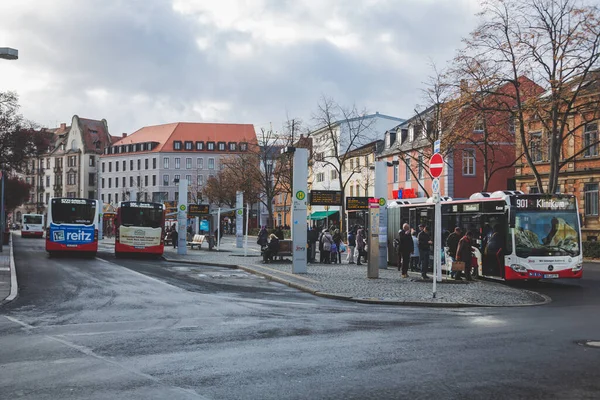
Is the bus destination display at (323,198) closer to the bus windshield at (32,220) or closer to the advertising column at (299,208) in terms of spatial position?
the advertising column at (299,208)

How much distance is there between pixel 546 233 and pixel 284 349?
14.4 metres

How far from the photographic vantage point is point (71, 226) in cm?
3206

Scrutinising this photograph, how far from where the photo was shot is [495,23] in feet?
105

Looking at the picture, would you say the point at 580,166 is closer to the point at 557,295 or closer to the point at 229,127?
the point at 557,295

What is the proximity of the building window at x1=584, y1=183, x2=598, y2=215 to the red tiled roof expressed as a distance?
82020 millimetres

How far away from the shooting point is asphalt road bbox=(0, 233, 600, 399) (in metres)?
6.66

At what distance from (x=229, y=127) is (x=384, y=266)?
102m

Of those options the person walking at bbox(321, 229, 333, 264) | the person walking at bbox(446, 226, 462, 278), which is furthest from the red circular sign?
the person walking at bbox(321, 229, 333, 264)

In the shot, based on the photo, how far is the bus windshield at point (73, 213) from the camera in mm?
32000

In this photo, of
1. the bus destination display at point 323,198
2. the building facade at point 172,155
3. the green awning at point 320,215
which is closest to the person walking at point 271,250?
the bus destination display at point 323,198

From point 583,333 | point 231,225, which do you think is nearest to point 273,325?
point 583,333

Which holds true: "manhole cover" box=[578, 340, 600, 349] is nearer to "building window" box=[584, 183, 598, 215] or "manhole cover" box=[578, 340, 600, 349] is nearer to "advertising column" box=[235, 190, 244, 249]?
"advertising column" box=[235, 190, 244, 249]

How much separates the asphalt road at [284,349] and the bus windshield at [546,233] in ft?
14.3

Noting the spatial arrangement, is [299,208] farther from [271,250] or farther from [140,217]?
[140,217]
